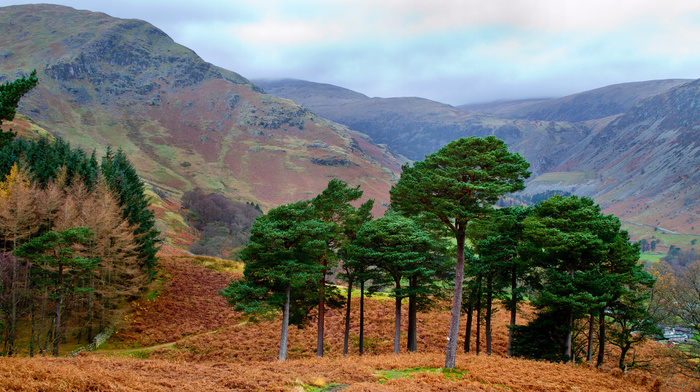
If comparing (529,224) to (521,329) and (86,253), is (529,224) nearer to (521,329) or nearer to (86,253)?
(521,329)

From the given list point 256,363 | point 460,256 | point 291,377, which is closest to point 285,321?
point 256,363

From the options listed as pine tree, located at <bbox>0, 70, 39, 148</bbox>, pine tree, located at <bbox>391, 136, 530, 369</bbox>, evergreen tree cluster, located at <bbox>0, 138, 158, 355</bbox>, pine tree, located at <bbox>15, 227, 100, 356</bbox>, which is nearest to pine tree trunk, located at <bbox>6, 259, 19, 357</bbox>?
evergreen tree cluster, located at <bbox>0, 138, 158, 355</bbox>

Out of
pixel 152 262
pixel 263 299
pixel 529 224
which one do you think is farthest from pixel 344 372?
pixel 152 262

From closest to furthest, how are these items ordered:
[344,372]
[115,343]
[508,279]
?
[344,372] → [508,279] → [115,343]

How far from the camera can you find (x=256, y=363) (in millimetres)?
20781

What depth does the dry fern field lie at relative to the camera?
13086mm

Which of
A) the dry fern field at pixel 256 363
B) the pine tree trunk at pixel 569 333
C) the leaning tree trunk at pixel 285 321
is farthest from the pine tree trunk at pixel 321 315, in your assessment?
the pine tree trunk at pixel 569 333

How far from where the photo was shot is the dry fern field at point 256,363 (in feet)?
42.9

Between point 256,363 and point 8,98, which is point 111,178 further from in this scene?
point 256,363

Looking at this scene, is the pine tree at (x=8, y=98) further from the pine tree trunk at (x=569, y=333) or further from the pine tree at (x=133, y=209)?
the pine tree trunk at (x=569, y=333)

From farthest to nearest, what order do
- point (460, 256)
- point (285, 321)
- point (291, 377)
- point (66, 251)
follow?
point (66, 251) → point (285, 321) → point (460, 256) → point (291, 377)

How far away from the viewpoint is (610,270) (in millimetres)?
25172

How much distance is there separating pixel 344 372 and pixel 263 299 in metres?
10.1

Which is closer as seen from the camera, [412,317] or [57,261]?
[57,261]
